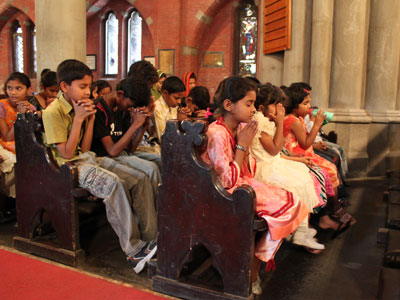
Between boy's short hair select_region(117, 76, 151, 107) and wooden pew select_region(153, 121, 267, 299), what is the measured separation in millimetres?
780

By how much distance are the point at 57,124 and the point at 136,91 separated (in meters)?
0.58

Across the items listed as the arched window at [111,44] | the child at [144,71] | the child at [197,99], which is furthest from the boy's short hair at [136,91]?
the arched window at [111,44]

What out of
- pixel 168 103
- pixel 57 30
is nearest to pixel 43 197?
pixel 168 103

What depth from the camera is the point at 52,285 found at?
7.02 ft

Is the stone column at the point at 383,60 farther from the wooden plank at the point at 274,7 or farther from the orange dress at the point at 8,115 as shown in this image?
the orange dress at the point at 8,115

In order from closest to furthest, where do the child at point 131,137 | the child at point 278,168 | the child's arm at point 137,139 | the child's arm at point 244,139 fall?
the child's arm at point 244,139 → the child at point 131,137 → the child at point 278,168 → the child's arm at point 137,139

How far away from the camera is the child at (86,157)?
238 centimetres

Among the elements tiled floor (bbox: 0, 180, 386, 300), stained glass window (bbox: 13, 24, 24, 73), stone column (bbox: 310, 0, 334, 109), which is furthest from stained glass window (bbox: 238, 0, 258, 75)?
stained glass window (bbox: 13, 24, 24, 73)

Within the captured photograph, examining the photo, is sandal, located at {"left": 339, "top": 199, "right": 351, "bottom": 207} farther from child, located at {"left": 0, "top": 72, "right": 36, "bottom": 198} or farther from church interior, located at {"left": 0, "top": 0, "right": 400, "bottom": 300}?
child, located at {"left": 0, "top": 72, "right": 36, "bottom": 198}

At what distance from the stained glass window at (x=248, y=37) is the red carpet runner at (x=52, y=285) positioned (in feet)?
28.4

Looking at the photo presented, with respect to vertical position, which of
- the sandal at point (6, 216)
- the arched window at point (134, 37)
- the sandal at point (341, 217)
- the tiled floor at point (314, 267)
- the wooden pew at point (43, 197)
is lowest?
the tiled floor at point (314, 267)

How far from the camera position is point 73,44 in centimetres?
485

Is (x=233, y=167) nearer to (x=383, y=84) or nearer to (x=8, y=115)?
(x=8, y=115)

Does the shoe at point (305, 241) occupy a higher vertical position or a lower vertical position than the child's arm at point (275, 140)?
lower
